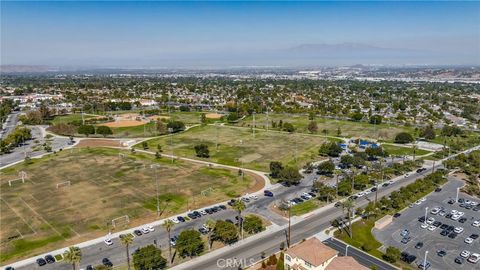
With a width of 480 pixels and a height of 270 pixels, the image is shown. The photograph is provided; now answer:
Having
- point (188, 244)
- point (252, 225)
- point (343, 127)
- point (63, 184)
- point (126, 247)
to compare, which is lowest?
point (63, 184)

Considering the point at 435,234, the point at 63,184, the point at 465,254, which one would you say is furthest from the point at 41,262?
the point at 465,254

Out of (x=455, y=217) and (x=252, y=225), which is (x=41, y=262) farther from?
(x=455, y=217)

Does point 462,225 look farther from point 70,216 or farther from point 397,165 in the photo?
point 70,216

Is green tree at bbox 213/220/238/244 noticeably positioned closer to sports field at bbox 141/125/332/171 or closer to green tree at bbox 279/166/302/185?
green tree at bbox 279/166/302/185

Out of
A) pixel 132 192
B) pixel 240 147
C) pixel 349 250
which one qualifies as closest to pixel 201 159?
pixel 240 147

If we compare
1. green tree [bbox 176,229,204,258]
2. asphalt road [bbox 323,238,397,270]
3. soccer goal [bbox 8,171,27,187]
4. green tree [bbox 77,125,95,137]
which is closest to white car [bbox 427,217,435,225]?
asphalt road [bbox 323,238,397,270]

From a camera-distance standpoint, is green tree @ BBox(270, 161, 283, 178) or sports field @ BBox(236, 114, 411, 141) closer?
green tree @ BBox(270, 161, 283, 178)
